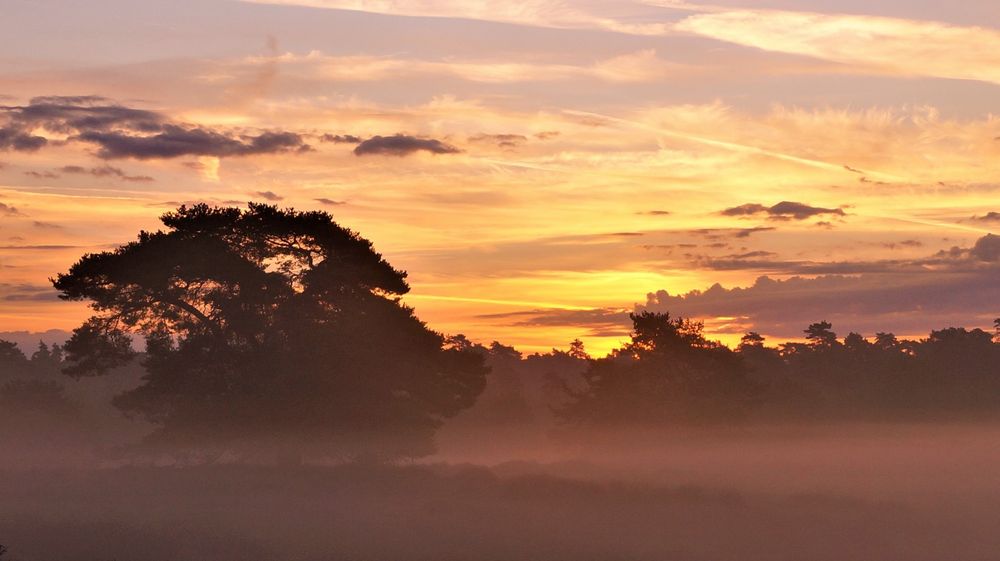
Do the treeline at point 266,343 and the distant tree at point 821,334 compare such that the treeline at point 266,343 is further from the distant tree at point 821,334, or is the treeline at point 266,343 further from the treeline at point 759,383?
the distant tree at point 821,334

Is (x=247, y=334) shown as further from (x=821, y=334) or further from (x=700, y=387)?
(x=821, y=334)

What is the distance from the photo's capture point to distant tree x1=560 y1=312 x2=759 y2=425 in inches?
2859

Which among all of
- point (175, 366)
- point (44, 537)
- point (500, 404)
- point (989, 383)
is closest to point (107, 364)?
point (175, 366)

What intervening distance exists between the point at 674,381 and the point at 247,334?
33.2m

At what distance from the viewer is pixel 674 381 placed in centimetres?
7350

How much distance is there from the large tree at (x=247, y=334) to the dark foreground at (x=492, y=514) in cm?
250

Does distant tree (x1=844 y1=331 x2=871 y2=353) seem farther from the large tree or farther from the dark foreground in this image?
the large tree

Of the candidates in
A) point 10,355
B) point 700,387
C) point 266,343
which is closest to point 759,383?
point 700,387

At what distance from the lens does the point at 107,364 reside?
166ft

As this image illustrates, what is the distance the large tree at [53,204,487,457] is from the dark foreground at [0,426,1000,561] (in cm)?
250

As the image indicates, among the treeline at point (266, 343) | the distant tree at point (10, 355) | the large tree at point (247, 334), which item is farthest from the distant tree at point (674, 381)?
the distant tree at point (10, 355)

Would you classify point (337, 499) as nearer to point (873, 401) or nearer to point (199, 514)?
point (199, 514)

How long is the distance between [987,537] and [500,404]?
257ft

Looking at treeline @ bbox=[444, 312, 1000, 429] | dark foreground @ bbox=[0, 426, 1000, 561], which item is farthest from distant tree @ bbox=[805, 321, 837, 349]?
dark foreground @ bbox=[0, 426, 1000, 561]
